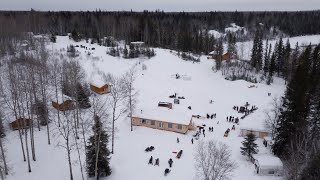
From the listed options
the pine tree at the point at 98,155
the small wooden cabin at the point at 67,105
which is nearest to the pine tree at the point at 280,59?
the small wooden cabin at the point at 67,105

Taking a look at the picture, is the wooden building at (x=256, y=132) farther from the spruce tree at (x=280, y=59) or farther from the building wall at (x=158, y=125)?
the spruce tree at (x=280, y=59)

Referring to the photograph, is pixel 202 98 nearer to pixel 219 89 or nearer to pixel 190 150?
pixel 219 89

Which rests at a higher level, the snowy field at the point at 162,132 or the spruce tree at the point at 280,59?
the spruce tree at the point at 280,59

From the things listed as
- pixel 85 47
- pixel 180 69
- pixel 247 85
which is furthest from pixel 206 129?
pixel 85 47

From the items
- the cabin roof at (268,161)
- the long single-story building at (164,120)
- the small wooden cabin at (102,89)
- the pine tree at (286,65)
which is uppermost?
the pine tree at (286,65)

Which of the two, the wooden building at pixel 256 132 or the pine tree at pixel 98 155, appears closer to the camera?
the pine tree at pixel 98 155

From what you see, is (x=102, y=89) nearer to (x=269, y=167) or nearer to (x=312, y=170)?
(x=269, y=167)

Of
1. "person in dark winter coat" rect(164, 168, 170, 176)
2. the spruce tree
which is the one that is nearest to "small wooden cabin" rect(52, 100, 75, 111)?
"person in dark winter coat" rect(164, 168, 170, 176)
